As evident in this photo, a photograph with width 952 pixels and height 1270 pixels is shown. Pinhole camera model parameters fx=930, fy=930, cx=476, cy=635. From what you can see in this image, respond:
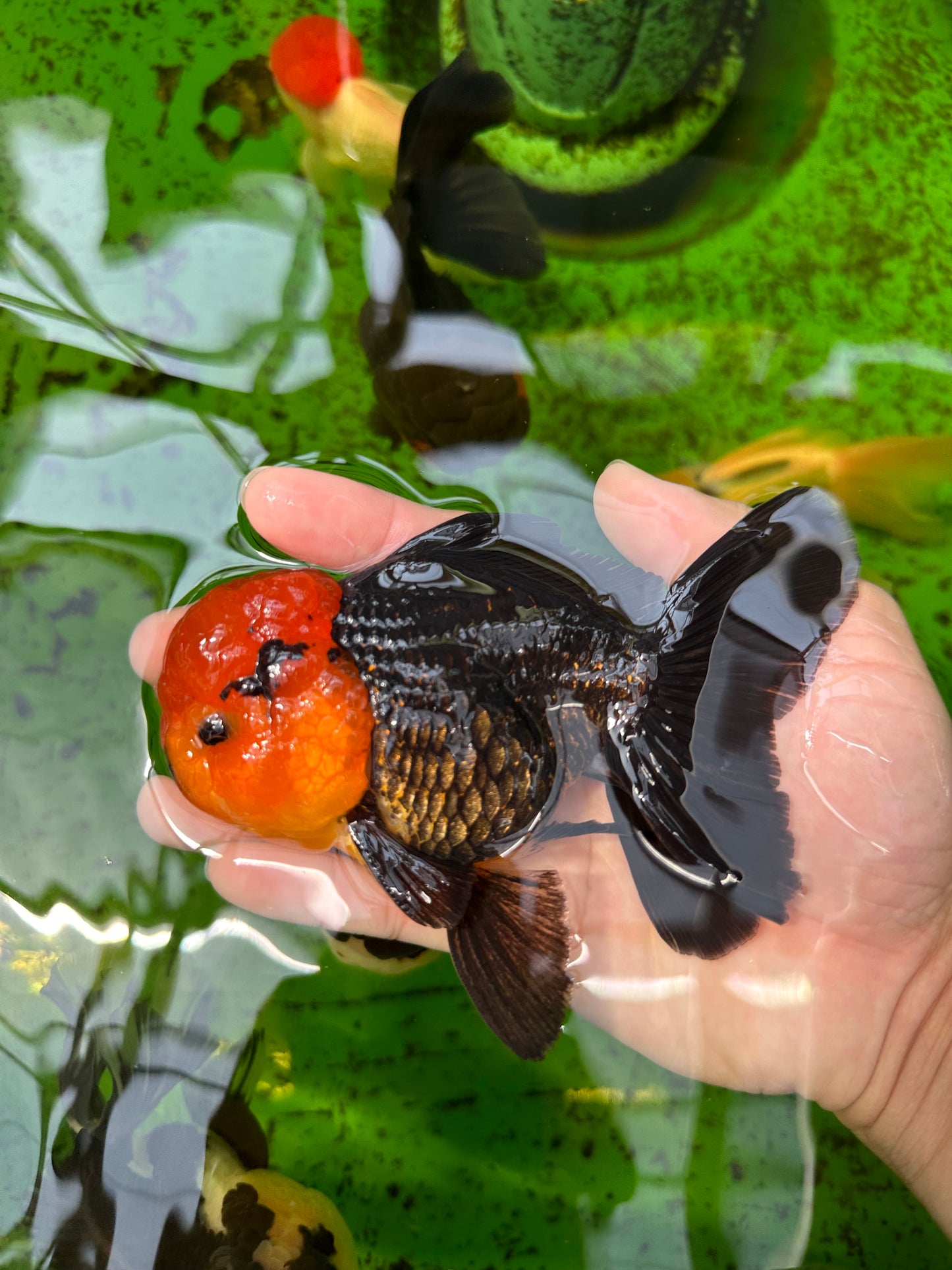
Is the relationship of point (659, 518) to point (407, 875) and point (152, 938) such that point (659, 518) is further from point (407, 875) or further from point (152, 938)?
point (152, 938)

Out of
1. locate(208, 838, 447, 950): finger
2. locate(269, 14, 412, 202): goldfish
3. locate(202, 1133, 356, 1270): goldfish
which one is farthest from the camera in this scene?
locate(269, 14, 412, 202): goldfish

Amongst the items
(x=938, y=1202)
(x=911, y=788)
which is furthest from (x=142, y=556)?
(x=938, y=1202)

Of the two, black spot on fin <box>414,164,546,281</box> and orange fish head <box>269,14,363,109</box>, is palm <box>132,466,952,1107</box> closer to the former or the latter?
black spot on fin <box>414,164,546,281</box>

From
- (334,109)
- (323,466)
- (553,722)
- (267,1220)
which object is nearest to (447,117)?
(334,109)

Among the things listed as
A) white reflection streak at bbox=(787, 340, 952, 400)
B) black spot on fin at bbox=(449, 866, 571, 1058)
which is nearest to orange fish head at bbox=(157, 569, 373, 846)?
black spot on fin at bbox=(449, 866, 571, 1058)

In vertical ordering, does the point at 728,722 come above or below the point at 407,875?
above

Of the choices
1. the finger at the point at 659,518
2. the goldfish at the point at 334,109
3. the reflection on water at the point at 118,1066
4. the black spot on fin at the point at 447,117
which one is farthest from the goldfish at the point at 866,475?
the reflection on water at the point at 118,1066

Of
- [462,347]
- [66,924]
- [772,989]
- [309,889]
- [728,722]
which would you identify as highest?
[462,347]

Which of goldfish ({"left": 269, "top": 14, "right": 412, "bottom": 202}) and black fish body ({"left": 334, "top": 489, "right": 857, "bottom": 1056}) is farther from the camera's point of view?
goldfish ({"left": 269, "top": 14, "right": 412, "bottom": 202})
